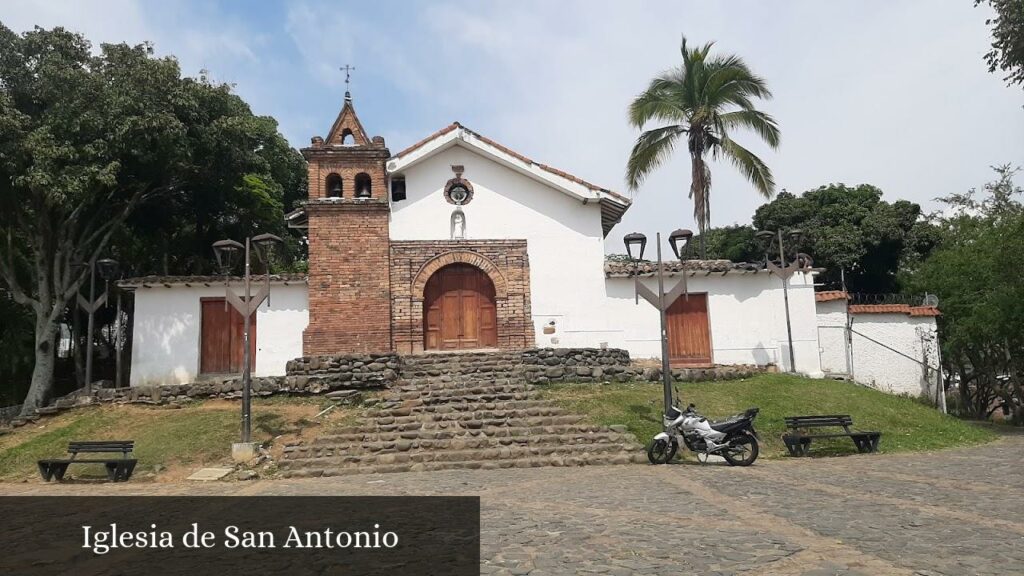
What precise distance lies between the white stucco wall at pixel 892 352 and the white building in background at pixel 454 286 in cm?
217

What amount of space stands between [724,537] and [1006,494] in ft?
13.4

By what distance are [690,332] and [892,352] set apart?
6.31 meters

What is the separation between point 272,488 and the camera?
357 inches

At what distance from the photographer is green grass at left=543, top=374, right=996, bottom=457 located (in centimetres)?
1163

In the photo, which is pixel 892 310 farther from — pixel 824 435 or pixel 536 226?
pixel 536 226

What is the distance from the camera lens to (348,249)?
52.0ft

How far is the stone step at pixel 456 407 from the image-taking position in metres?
12.4

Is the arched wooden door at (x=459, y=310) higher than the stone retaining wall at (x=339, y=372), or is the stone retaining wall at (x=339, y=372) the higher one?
the arched wooden door at (x=459, y=310)

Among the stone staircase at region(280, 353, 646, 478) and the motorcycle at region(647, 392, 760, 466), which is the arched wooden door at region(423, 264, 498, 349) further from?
the motorcycle at region(647, 392, 760, 466)

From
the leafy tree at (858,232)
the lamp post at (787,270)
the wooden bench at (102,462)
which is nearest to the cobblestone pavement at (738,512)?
the wooden bench at (102,462)

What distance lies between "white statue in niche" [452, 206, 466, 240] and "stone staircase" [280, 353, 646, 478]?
172 inches

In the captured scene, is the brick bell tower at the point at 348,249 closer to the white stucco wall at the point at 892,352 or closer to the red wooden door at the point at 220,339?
the red wooden door at the point at 220,339

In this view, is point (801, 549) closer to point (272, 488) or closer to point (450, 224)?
point (272, 488)

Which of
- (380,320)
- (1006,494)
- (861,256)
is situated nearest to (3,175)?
(380,320)
